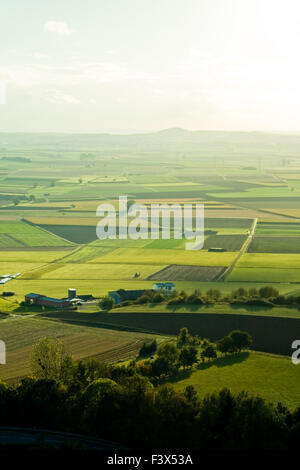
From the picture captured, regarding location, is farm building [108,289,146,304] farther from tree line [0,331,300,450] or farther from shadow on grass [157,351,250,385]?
tree line [0,331,300,450]

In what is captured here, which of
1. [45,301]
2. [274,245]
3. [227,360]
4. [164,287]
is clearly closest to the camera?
[227,360]

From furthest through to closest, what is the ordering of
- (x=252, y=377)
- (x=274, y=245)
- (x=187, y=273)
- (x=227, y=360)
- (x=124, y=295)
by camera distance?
(x=274, y=245)
(x=187, y=273)
(x=124, y=295)
(x=227, y=360)
(x=252, y=377)

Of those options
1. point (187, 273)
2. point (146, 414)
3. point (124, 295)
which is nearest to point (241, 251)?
point (187, 273)

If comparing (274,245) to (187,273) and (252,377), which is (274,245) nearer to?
(187,273)

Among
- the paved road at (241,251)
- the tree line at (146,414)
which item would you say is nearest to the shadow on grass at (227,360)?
the tree line at (146,414)

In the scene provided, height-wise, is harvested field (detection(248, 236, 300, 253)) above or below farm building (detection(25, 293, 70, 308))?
above

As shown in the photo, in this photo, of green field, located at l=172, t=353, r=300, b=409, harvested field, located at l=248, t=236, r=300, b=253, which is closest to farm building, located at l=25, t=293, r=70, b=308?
green field, located at l=172, t=353, r=300, b=409
